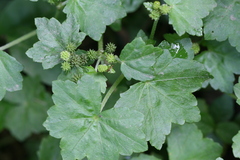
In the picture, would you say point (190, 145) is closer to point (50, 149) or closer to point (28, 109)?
point (50, 149)

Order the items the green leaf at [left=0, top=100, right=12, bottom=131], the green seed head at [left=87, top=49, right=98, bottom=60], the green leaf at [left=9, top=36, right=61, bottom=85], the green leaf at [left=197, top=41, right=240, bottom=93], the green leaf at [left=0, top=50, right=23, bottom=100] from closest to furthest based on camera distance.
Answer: the green seed head at [left=87, top=49, right=98, bottom=60] → the green leaf at [left=0, top=50, right=23, bottom=100] → the green leaf at [left=197, top=41, right=240, bottom=93] → the green leaf at [left=9, top=36, right=61, bottom=85] → the green leaf at [left=0, top=100, right=12, bottom=131]

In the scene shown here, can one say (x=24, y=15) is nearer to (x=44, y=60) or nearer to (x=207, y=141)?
(x=44, y=60)

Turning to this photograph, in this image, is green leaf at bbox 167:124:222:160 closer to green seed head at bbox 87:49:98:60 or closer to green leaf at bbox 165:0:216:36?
green leaf at bbox 165:0:216:36

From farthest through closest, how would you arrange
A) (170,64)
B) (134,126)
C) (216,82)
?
(216,82)
(170,64)
(134,126)

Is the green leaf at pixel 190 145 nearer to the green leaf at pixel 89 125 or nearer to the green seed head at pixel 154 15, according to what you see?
the green leaf at pixel 89 125

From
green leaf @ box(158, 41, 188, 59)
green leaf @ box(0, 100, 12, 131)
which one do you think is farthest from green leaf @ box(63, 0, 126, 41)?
green leaf @ box(0, 100, 12, 131)

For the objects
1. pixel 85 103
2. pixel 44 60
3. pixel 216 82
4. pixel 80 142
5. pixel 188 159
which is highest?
pixel 44 60

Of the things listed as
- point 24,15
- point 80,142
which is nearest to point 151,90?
point 80,142
